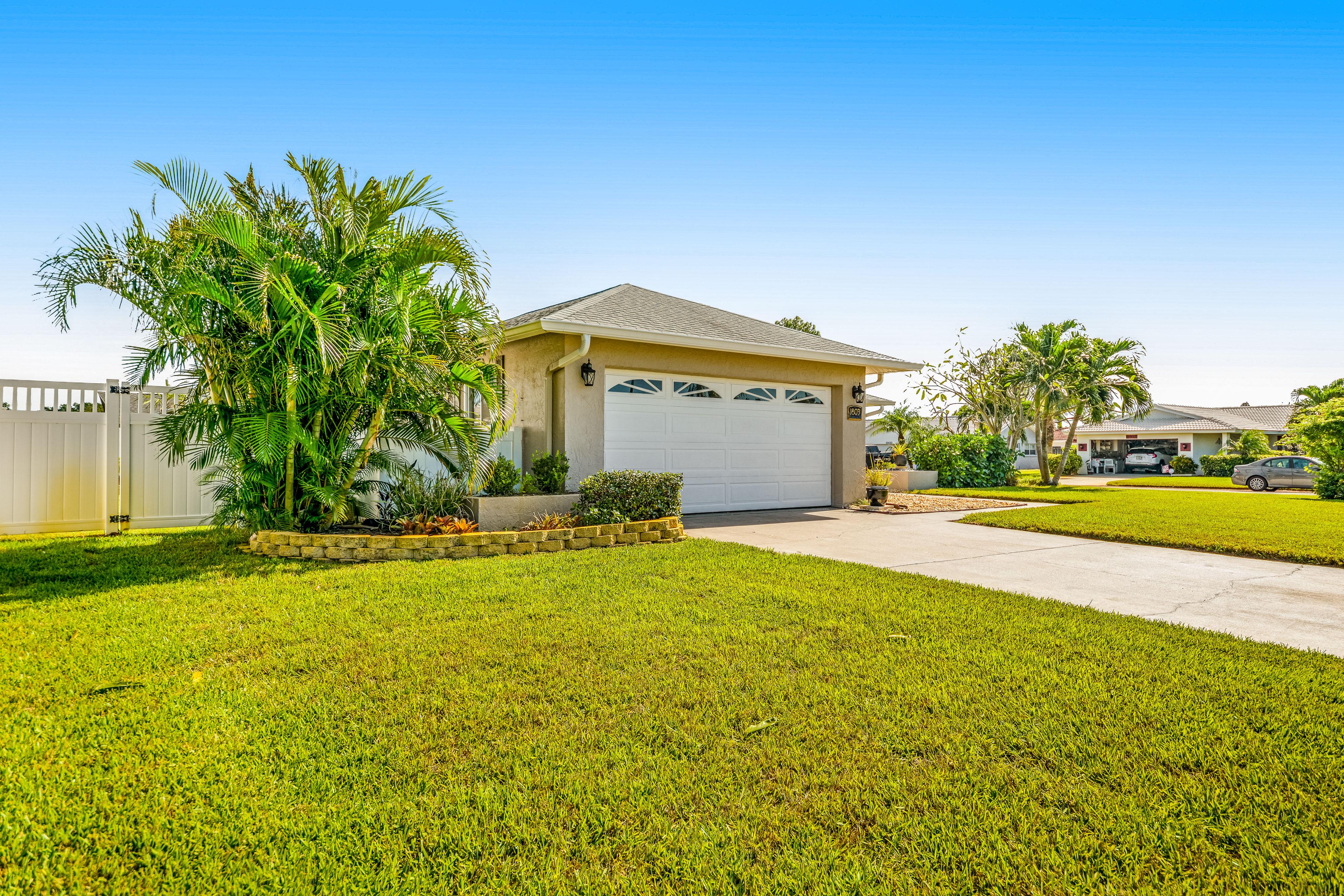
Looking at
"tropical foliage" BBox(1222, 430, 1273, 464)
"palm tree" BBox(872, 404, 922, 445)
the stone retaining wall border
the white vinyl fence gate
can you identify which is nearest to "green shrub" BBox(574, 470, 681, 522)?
the stone retaining wall border

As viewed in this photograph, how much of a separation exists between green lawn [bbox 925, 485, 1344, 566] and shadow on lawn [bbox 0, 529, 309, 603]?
984cm

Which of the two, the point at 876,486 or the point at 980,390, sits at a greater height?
the point at 980,390

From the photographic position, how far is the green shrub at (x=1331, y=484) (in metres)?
17.1

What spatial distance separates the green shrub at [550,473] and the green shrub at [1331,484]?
65.5ft

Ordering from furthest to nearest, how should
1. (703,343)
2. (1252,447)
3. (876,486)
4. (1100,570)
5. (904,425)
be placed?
(1252,447)
(904,425)
(876,486)
(703,343)
(1100,570)

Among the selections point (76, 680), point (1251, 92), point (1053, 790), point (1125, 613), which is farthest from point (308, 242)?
point (1251, 92)

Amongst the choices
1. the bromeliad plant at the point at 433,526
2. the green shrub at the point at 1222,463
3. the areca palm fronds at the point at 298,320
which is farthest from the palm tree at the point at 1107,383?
the areca palm fronds at the point at 298,320

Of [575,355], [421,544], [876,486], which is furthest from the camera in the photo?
[876,486]

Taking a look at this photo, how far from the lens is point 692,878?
192cm

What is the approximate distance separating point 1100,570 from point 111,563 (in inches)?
378

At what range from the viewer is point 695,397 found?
1128 cm

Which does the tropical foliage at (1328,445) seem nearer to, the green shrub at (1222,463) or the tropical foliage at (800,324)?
the green shrub at (1222,463)

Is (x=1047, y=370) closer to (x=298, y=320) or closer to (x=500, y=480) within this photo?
(x=500, y=480)

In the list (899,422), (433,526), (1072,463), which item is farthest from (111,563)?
(1072,463)
